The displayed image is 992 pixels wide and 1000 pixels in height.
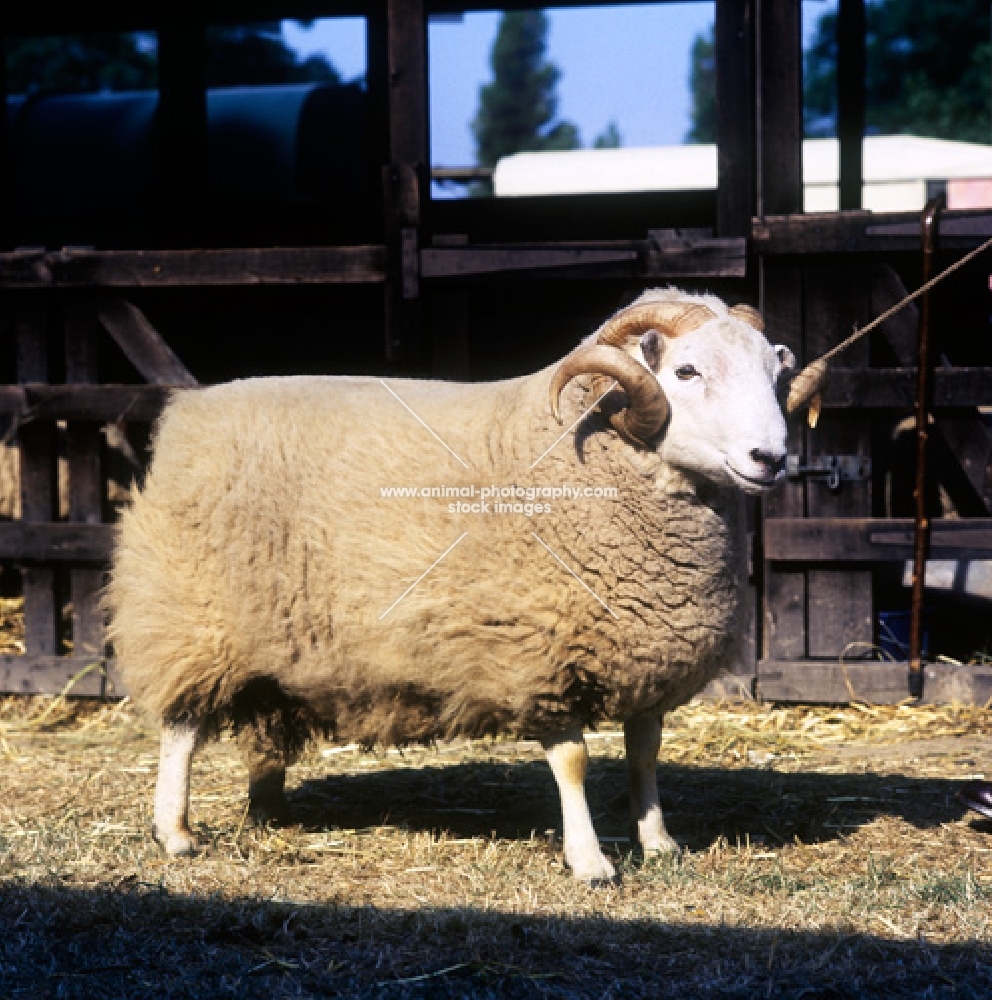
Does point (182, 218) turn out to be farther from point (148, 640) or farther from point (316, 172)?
point (148, 640)

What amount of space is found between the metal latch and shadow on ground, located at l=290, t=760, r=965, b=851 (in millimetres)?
1457

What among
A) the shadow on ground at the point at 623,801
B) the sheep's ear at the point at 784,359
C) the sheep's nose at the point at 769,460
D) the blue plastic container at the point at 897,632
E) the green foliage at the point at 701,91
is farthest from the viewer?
the green foliage at the point at 701,91

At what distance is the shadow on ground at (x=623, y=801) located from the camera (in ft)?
15.3

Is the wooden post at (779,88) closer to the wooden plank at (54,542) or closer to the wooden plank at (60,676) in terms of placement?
the wooden plank at (54,542)

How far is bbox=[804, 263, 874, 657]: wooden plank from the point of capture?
6242 millimetres

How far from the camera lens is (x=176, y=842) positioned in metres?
4.40

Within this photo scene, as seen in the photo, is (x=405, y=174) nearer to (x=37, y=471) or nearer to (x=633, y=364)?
(x=37, y=471)

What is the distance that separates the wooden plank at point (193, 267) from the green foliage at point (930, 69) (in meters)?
26.8

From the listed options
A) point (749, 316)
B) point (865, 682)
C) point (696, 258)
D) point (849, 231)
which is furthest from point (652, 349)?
point (865, 682)

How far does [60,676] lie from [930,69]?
1309 inches

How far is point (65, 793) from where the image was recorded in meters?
→ 5.18

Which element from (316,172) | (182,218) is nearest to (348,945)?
(182,218)

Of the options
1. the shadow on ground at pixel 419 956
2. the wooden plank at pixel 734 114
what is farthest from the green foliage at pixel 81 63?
the shadow on ground at pixel 419 956

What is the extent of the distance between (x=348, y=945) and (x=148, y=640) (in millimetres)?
1446
